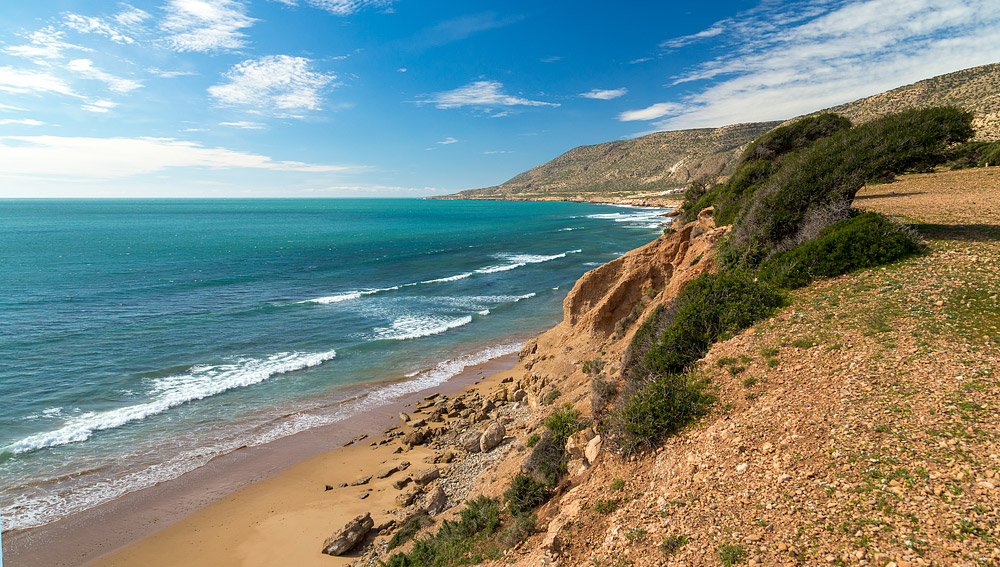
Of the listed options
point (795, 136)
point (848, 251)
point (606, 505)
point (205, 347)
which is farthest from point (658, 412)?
point (795, 136)

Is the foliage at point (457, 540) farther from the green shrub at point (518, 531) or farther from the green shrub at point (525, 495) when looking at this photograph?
the green shrub at point (518, 531)

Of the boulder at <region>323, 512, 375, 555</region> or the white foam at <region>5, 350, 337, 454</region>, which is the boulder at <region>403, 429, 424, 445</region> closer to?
the boulder at <region>323, 512, 375, 555</region>

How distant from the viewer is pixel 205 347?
1019 inches

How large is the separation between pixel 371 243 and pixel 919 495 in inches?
3053

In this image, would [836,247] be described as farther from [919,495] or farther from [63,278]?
[63,278]

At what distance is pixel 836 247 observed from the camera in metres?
10.6

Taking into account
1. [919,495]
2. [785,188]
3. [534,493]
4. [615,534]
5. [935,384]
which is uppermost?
[785,188]

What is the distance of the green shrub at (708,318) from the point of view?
30.8 ft

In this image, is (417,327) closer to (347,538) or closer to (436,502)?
(436,502)

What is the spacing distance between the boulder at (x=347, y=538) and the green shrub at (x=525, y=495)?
476 cm

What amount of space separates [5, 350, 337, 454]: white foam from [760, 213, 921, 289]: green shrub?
22537 mm

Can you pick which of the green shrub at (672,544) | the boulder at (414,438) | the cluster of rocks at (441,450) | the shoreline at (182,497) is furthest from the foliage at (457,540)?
the boulder at (414,438)

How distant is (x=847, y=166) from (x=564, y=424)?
1065cm

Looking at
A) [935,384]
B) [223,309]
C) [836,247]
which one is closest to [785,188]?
[836,247]
